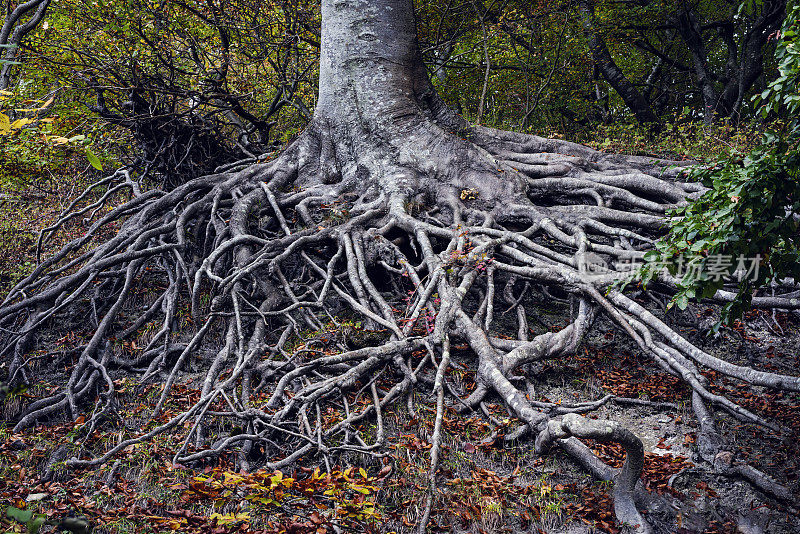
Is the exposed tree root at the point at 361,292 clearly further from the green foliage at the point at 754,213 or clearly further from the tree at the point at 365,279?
the green foliage at the point at 754,213

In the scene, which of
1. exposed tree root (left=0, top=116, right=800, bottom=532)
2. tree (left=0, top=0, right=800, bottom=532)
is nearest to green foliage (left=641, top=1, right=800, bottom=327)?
exposed tree root (left=0, top=116, right=800, bottom=532)

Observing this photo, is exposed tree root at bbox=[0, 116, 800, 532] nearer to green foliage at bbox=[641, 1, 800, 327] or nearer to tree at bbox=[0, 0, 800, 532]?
tree at bbox=[0, 0, 800, 532]

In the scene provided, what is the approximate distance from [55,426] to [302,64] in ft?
28.7

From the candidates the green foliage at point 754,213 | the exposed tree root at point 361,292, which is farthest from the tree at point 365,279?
the green foliage at point 754,213

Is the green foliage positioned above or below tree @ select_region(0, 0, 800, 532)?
above

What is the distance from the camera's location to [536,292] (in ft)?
20.8

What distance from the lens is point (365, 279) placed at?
17.8 feet

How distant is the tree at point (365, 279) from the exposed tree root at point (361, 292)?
0.02m

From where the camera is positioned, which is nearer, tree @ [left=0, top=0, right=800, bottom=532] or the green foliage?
the green foliage

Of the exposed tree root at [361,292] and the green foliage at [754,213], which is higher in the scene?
the green foliage at [754,213]

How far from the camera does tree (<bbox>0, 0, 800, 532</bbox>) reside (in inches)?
157

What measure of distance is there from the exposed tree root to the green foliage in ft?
2.57

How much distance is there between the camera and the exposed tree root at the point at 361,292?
397 centimetres

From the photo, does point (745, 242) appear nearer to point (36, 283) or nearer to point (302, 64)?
point (36, 283)
